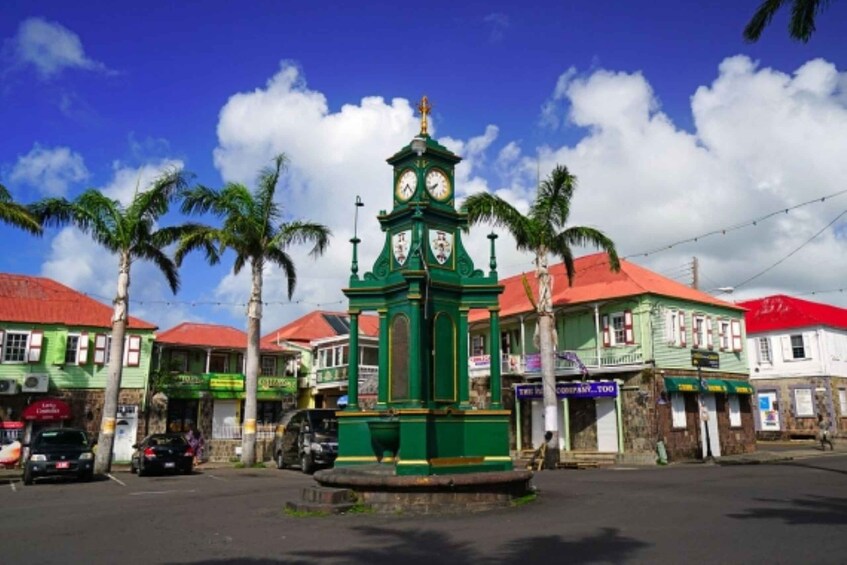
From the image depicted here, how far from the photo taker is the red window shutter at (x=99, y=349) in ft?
111

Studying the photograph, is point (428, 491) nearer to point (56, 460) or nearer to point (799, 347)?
point (56, 460)

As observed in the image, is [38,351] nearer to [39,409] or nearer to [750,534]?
[39,409]

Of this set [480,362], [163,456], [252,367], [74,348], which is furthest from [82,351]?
[480,362]

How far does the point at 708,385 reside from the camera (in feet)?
102

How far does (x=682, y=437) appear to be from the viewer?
29969 mm

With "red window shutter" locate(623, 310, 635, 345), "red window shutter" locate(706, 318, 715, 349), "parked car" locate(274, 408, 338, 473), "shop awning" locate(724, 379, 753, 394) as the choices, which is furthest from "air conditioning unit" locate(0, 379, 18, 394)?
"shop awning" locate(724, 379, 753, 394)

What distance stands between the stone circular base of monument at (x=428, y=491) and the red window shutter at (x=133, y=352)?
25.6 metres

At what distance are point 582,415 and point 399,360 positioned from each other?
20061 mm

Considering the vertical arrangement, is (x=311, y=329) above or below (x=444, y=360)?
above

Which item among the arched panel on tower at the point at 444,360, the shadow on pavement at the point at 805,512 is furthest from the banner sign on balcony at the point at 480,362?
the shadow on pavement at the point at 805,512

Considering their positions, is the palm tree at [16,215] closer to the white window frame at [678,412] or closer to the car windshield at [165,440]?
the car windshield at [165,440]

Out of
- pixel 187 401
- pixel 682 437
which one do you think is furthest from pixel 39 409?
pixel 682 437

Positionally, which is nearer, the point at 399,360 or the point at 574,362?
the point at 399,360

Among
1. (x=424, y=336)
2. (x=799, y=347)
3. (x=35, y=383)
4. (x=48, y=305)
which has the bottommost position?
(x=424, y=336)
